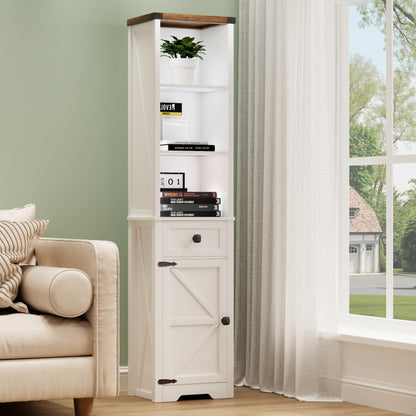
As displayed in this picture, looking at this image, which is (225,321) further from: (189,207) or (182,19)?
(182,19)

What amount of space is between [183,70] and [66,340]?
5.39 feet

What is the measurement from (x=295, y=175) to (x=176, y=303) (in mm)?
916

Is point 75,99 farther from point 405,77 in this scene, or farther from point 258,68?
point 405,77

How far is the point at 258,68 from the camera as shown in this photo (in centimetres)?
460

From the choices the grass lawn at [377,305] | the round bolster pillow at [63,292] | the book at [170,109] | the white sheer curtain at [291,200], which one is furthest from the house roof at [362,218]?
the round bolster pillow at [63,292]

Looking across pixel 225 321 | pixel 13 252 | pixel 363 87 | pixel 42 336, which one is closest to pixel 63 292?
pixel 42 336

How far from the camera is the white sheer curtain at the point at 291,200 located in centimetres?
430

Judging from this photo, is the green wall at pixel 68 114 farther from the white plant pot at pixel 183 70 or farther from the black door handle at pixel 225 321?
the black door handle at pixel 225 321

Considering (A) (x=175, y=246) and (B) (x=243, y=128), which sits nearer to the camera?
(A) (x=175, y=246)

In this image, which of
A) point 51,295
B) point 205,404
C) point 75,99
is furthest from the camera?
point 75,99

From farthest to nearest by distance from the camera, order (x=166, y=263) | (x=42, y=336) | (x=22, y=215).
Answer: (x=166, y=263)
(x=22, y=215)
(x=42, y=336)

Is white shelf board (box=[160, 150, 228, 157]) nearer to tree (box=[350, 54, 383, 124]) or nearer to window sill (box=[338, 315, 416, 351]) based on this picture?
Result: tree (box=[350, 54, 383, 124])

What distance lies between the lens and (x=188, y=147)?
14.3 ft

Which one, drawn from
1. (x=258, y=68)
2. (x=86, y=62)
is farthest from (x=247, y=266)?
(x=86, y=62)
